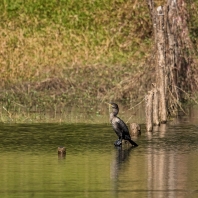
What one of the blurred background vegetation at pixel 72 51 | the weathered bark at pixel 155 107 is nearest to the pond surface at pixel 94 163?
the weathered bark at pixel 155 107

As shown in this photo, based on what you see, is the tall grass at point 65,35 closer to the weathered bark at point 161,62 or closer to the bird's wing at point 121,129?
the weathered bark at point 161,62

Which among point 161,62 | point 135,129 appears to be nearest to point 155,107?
point 161,62

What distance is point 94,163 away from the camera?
23.2 metres

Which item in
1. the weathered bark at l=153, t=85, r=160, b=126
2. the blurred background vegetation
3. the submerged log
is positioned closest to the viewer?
the submerged log

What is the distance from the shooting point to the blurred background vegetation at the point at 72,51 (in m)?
37.3

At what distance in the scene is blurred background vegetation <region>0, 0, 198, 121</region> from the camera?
3731 centimetres

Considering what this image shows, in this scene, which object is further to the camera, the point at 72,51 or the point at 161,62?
the point at 72,51

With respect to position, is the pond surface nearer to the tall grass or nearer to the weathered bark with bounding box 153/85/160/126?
the weathered bark with bounding box 153/85/160/126

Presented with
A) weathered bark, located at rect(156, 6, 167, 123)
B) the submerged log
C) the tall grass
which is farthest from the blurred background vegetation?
the submerged log

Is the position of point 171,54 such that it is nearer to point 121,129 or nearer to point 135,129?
point 135,129

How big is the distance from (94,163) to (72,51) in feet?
79.1

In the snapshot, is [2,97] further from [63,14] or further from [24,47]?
[63,14]

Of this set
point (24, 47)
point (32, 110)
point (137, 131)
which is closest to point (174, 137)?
point (137, 131)

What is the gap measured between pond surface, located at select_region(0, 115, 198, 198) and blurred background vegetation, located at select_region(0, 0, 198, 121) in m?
5.36
